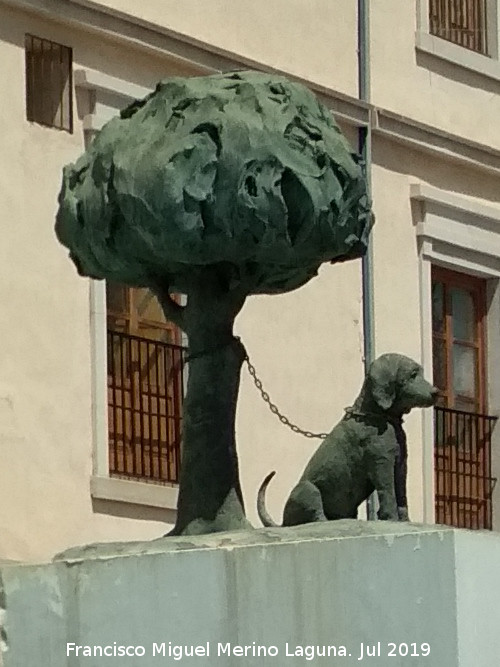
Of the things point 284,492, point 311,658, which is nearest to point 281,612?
point 311,658

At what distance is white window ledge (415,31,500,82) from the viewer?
2173 centimetres

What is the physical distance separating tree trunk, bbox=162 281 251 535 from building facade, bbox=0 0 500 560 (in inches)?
311

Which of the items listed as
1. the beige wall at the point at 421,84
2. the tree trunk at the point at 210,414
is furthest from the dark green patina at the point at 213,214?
the beige wall at the point at 421,84

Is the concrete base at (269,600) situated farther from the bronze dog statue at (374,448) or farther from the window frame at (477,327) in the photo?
the window frame at (477,327)

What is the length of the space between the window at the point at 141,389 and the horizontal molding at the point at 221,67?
3.74ft

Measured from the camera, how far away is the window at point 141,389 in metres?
18.9

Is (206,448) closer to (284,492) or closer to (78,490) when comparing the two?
(78,490)

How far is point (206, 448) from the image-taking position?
32.6 ft

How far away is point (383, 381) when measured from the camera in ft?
38.8

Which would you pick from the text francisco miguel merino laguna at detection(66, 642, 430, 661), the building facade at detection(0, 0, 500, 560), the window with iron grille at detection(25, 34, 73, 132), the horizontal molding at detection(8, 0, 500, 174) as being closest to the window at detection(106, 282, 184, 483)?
the building facade at detection(0, 0, 500, 560)

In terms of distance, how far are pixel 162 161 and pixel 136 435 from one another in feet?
30.8

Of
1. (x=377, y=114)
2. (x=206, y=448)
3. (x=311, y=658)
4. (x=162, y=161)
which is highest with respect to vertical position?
(x=377, y=114)

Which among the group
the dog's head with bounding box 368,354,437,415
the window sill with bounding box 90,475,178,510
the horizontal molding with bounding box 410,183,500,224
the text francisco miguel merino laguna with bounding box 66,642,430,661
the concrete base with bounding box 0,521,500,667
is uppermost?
the horizontal molding with bounding box 410,183,500,224

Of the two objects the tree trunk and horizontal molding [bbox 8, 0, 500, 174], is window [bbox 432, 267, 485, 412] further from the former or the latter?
the tree trunk
